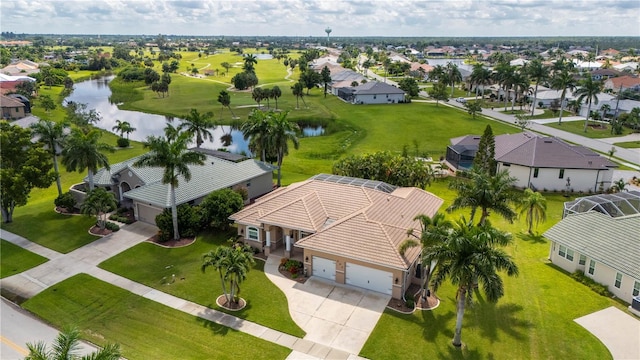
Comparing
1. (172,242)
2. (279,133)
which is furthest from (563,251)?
(172,242)

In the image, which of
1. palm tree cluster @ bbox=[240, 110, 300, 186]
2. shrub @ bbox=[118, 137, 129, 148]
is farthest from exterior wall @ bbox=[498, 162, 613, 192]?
shrub @ bbox=[118, 137, 129, 148]

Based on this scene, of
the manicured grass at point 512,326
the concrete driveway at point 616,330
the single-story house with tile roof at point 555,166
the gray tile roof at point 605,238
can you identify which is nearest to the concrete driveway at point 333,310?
the manicured grass at point 512,326

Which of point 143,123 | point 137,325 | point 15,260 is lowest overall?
point 15,260

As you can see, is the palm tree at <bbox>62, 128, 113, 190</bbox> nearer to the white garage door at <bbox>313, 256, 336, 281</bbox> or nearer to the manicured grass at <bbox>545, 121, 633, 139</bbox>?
the white garage door at <bbox>313, 256, 336, 281</bbox>

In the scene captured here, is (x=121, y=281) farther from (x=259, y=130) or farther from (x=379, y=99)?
(x=379, y=99)

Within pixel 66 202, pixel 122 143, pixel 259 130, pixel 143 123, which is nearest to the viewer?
pixel 66 202

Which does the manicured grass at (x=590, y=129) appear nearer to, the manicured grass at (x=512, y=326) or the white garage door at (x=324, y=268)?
the manicured grass at (x=512, y=326)
